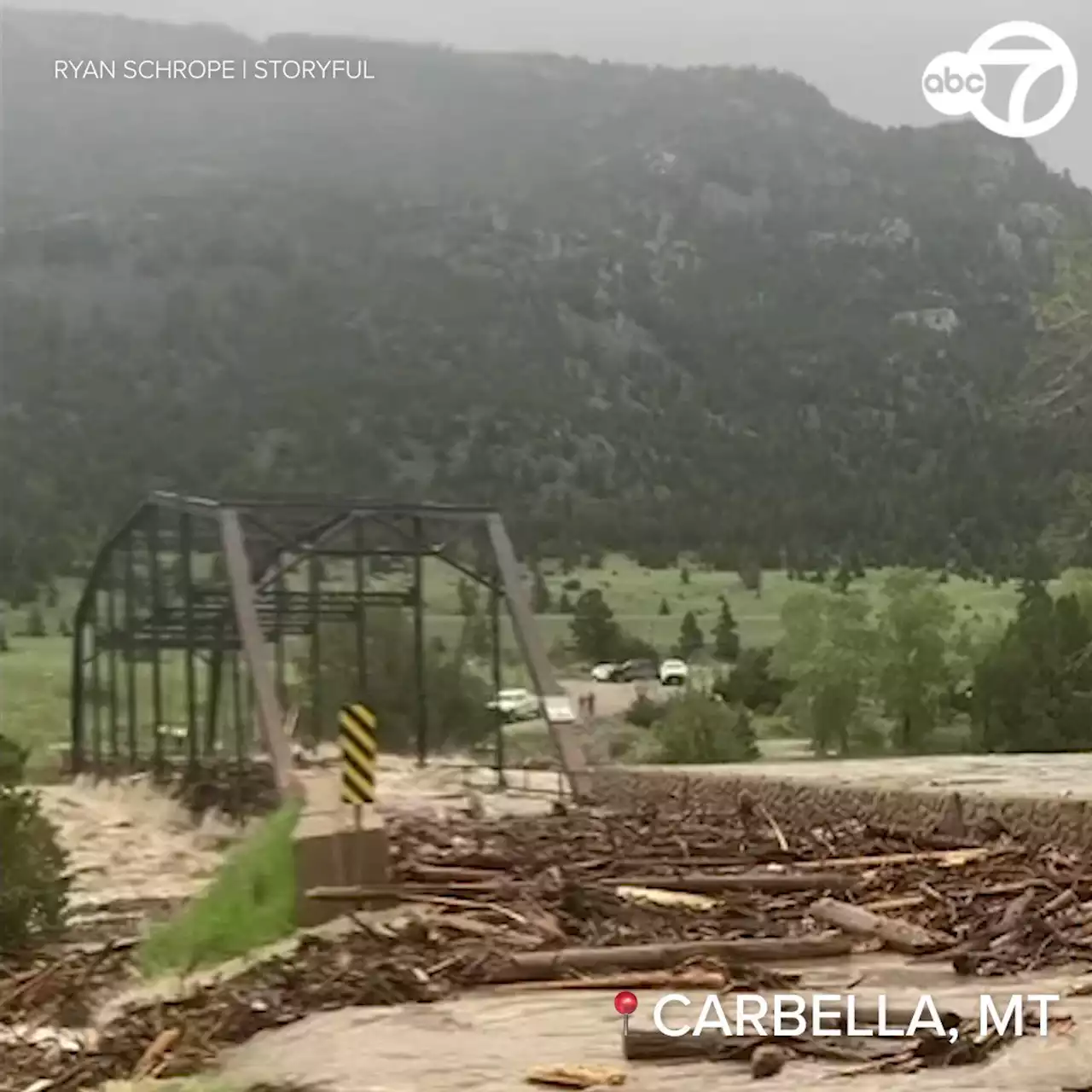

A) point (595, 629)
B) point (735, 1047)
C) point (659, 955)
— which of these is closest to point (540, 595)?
point (595, 629)

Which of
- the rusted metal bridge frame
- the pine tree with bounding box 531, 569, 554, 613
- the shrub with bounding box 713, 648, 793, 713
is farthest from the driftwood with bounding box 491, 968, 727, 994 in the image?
the pine tree with bounding box 531, 569, 554, 613

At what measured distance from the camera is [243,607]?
3291mm

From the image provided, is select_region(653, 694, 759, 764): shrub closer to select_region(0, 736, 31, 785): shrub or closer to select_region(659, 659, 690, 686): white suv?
select_region(659, 659, 690, 686): white suv

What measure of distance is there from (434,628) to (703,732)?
2.12ft

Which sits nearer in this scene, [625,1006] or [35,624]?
[625,1006]

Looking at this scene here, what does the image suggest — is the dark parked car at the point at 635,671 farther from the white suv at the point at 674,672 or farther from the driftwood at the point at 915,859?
the driftwood at the point at 915,859

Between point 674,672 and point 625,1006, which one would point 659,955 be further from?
point 674,672

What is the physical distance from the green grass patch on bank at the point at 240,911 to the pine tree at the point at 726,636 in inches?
37.5

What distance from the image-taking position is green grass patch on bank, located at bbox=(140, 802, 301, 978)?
317 centimetres

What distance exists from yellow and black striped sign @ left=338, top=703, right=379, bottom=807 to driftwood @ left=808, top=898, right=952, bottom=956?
3.09ft

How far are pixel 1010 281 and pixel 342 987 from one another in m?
2.13

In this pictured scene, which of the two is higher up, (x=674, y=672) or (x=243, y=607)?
(x=243, y=607)

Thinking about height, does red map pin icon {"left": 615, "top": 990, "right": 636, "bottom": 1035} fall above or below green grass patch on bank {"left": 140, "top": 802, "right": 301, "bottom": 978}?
below

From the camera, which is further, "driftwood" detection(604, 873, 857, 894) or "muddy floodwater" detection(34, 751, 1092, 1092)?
"driftwood" detection(604, 873, 857, 894)
